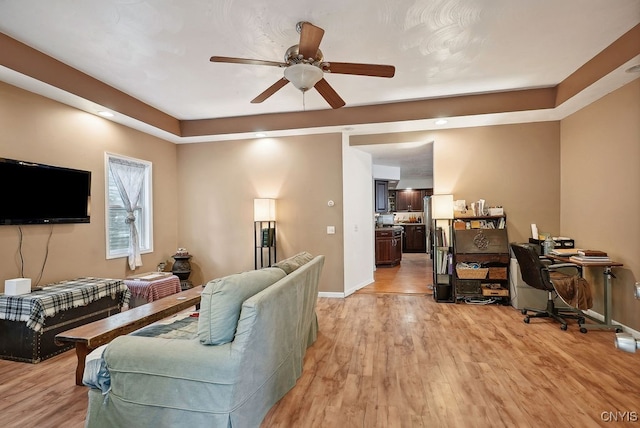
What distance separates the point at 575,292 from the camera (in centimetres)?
345

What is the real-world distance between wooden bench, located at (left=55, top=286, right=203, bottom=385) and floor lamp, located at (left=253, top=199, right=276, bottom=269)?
6.54 feet

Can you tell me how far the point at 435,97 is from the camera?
4.36 meters

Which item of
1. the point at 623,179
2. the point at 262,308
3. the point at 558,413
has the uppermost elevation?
the point at 623,179

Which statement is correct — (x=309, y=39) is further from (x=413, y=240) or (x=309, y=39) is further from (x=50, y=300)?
(x=413, y=240)

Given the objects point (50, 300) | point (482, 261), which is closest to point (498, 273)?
point (482, 261)

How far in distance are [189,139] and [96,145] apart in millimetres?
1522

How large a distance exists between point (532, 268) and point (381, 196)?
492 cm

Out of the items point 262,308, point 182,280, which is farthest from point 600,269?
point 182,280

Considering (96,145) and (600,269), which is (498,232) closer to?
(600,269)

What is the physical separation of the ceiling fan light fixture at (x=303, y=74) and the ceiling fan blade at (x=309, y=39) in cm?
9

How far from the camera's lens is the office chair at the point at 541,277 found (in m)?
3.47

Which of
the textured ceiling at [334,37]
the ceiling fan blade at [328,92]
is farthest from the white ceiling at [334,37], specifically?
the ceiling fan blade at [328,92]

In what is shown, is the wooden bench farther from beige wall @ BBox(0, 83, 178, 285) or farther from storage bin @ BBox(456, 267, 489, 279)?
storage bin @ BBox(456, 267, 489, 279)

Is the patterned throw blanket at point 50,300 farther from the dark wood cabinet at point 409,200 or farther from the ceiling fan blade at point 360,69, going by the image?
the dark wood cabinet at point 409,200
